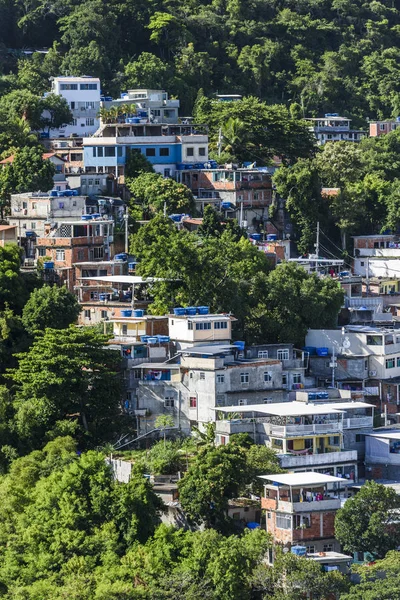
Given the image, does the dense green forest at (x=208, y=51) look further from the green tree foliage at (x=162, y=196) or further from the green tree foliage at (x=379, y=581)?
the green tree foliage at (x=379, y=581)

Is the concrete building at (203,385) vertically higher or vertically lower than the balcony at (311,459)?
higher

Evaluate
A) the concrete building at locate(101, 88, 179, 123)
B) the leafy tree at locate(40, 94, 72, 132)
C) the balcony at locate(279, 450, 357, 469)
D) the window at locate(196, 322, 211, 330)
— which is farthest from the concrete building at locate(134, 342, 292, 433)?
the leafy tree at locate(40, 94, 72, 132)

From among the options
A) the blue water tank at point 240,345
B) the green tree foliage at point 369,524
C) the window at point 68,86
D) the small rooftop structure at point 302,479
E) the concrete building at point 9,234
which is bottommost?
the green tree foliage at point 369,524

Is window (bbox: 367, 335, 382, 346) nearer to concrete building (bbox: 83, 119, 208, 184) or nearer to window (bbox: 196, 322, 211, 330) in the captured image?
window (bbox: 196, 322, 211, 330)

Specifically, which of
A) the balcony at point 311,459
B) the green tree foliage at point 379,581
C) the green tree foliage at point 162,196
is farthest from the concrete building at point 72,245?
the green tree foliage at point 379,581

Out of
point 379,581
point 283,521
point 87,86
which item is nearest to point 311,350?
point 283,521

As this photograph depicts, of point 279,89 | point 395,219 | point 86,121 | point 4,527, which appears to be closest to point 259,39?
point 279,89

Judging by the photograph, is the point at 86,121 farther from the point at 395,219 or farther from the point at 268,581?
the point at 268,581
